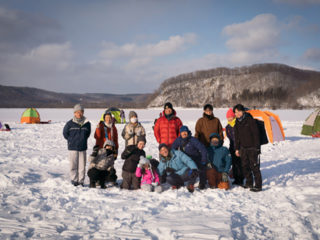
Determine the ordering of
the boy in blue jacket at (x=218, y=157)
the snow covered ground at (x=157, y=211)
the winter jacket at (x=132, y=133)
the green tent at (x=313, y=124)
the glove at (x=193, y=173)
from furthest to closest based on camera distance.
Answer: the green tent at (x=313, y=124) < the winter jacket at (x=132, y=133) < the boy in blue jacket at (x=218, y=157) < the glove at (x=193, y=173) < the snow covered ground at (x=157, y=211)

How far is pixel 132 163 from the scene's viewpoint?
5508 mm

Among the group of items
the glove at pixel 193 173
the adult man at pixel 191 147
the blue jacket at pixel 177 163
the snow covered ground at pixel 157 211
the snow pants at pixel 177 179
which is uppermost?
the adult man at pixel 191 147

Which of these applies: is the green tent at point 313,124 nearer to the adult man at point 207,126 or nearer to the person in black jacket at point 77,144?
the adult man at point 207,126

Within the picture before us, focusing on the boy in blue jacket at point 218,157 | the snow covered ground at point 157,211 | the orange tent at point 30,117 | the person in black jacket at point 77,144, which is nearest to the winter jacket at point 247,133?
the boy in blue jacket at point 218,157

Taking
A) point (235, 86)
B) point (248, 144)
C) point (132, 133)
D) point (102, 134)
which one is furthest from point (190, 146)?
point (235, 86)

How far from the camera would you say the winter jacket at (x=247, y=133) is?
5.20 m

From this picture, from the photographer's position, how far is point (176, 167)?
5.52 meters

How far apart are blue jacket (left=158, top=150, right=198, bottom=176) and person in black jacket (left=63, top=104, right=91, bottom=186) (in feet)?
6.28

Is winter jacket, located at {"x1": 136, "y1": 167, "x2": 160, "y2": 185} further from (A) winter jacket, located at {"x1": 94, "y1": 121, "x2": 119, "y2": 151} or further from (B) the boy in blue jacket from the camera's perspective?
(B) the boy in blue jacket

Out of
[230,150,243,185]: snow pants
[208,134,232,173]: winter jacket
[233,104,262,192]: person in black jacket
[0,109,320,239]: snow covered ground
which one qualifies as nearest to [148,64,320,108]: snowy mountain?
[230,150,243,185]: snow pants

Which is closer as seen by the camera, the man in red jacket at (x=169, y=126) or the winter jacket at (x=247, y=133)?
the winter jacket at (x=247, y=133)

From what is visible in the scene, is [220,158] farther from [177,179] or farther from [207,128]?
[177,179]

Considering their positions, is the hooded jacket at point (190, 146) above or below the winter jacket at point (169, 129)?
below

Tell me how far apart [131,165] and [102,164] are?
73 cm
